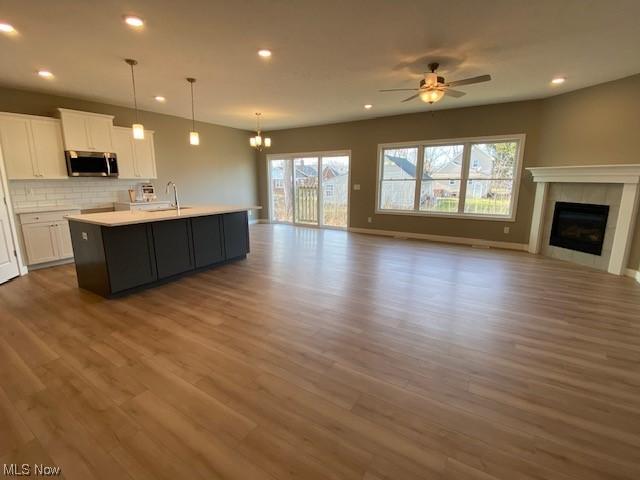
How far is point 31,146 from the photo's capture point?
443 cm

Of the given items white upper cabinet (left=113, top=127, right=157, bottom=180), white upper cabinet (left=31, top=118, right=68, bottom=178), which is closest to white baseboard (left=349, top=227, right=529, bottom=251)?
white upper cabinet (left=113, top=127, right=157, bottom=180)

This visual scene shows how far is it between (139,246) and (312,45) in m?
3.11

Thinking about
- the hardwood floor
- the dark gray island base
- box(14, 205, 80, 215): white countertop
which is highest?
box(14, 205, 80, 215): white countertop

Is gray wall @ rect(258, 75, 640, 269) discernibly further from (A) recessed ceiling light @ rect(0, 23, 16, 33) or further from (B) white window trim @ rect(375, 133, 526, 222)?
(A) recessed ceiling light @ rect(0, 23, 16, 33)

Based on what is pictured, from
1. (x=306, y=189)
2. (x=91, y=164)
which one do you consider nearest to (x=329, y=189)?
(x=306, y=189)

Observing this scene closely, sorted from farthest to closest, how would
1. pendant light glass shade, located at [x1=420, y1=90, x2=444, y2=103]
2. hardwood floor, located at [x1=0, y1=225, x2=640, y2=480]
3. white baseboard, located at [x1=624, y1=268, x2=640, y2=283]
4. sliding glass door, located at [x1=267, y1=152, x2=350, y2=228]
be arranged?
1. sliding glass door, located at [x1=267, y1=152, x2=350, y2=228]
2. white baseboard, located at [x1=624, y1=268, x2=640, y2=283]
3. pendant light glass shade, located at [x1=420, y1=90, x2=444, y2=103]
4. hardwood floor, located at [x1=0, y1=225, x2=640, y2=480]

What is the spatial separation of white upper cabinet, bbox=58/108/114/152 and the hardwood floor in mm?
2448

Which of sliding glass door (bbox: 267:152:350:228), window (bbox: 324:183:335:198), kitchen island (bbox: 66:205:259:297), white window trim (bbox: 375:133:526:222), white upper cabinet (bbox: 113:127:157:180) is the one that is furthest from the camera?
window (bbox: 324:183:335:198)

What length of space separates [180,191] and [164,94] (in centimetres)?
254

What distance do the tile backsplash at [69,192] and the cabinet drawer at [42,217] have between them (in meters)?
0.25

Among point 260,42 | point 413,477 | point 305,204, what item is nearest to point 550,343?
point 413,477

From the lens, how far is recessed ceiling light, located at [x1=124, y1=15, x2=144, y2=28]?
2547 millimetres

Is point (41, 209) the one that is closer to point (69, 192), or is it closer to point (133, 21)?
point (69, 192)

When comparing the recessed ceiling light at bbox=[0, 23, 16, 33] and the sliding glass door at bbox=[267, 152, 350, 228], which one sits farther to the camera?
the sliding glass door at bbox=[267, 152, 350, 228]
